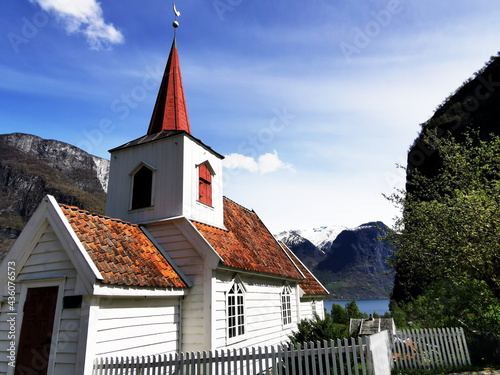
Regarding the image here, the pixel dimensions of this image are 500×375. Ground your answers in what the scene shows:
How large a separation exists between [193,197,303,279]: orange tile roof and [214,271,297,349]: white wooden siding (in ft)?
1.72

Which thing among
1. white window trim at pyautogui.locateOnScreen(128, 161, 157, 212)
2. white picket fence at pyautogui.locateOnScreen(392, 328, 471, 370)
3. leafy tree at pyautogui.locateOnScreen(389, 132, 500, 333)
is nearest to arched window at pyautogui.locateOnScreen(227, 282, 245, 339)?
white window trim at pyautogui.locateOnScreen(128, 161, 157, 212)

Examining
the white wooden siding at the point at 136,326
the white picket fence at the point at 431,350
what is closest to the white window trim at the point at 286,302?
the white picket fence at the point at 431,350

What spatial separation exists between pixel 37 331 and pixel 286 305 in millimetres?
11209

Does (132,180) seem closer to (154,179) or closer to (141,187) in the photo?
(141,187)

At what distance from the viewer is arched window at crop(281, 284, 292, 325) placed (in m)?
15.6

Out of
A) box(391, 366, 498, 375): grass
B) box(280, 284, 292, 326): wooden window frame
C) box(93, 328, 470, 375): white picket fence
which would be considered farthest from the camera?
box(280, 284, 292, 326): wooden window frame

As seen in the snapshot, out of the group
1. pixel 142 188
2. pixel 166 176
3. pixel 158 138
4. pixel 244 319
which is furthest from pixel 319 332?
pixel 158 138

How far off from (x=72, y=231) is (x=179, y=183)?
435 cm

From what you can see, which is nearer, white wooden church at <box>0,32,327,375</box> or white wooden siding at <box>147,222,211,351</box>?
white wooden church at <box>0,32,327,375</box>

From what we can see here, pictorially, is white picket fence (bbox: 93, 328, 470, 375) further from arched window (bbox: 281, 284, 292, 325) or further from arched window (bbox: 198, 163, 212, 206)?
arched window (bbox: 281, 284, 292, 325)

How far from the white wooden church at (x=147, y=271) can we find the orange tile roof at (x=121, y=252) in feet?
0.14

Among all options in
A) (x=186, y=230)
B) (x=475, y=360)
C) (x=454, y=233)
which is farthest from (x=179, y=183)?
(x=475, y=360)

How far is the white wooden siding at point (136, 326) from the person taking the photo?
776cm

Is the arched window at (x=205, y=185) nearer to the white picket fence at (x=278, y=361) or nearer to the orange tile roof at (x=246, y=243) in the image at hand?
the orange tile roof at (x=246, y=243)
